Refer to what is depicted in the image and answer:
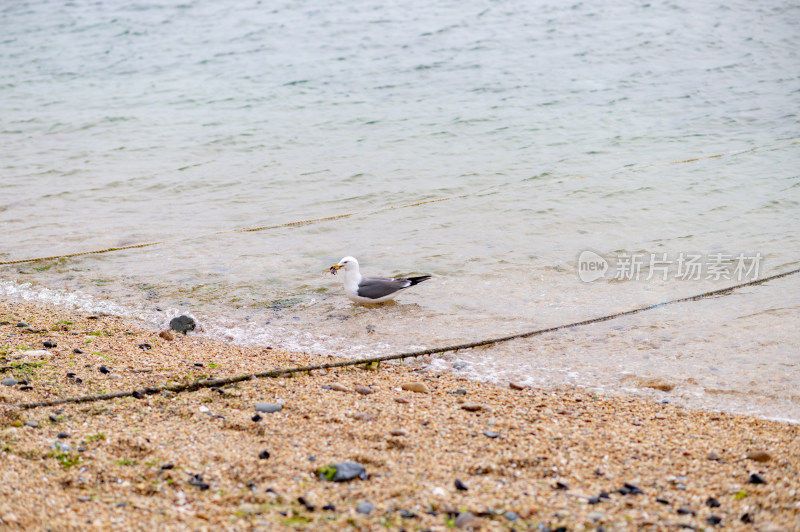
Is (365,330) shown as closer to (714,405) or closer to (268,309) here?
(268,309)

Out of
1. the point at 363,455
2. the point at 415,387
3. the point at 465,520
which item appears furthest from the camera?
the point at 415,387

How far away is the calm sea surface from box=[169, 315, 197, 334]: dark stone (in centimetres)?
26

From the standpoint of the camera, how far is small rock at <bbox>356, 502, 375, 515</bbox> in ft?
11.5

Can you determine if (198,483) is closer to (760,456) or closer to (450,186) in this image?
(760,456)

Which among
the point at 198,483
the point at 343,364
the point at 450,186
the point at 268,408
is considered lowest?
the point at 450,186

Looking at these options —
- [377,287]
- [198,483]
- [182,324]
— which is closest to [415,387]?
[198,483]

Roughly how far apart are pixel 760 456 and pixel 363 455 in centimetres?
213

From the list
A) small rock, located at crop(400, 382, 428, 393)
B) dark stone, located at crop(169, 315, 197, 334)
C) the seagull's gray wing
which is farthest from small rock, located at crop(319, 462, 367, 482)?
the seagull's gray wing

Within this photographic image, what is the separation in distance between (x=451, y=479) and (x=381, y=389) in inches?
55.9

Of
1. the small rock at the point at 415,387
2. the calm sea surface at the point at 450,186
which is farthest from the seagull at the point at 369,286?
the small rock at the point at 415,387

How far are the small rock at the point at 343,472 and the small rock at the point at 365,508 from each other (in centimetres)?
24

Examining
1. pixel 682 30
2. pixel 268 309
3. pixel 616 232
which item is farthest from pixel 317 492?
pixel 682 30

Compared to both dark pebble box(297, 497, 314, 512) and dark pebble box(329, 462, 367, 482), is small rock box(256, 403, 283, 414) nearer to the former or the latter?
dark pebble box(329, 462, 367, 482)

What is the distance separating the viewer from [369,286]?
7.05m
